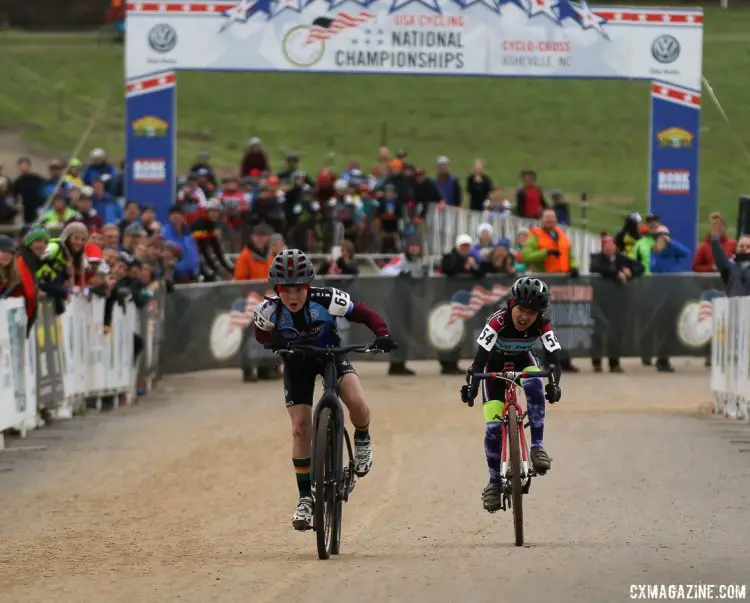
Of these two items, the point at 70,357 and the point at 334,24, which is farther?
the point at 334,24

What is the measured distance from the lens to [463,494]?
13188 millimetres

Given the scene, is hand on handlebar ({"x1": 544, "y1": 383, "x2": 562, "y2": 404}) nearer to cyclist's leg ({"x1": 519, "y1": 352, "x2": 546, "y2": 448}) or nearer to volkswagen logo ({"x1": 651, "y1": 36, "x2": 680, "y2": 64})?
cyclist's leg ({"x1": 519, "y1": 352, "x2": 546, "y2": 448})

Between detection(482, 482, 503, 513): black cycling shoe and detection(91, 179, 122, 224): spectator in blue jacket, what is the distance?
17.1 metres

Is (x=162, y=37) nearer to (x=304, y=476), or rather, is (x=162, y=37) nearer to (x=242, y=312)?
(x=242, y=312)

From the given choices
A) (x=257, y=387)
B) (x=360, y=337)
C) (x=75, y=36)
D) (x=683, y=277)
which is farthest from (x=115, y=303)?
(x=75, y=36)

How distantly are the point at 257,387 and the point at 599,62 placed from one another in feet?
26.4

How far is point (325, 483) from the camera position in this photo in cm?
1011

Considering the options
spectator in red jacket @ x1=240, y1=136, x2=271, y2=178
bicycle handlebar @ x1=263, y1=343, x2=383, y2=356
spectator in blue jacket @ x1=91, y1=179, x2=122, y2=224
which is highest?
spectator in red jacket @ x1=240, y1=136, x2=271, y2=178

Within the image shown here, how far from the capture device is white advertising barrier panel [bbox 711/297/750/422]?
18188mm

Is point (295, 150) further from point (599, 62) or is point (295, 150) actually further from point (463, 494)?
point (463, 494)

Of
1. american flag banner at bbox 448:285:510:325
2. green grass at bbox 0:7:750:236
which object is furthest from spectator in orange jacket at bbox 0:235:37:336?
green grass at bbox 0:7:750:236

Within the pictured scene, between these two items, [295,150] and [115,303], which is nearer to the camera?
[115,303]

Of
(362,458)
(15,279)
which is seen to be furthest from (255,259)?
(362,458)

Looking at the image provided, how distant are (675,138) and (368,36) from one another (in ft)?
17.1
